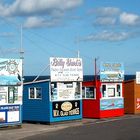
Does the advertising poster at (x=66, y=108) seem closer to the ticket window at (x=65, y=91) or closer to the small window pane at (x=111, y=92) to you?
the ticket window at (x=65, y=91)

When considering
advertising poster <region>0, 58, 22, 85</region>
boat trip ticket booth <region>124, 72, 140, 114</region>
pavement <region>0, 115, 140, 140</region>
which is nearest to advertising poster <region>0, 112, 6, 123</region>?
pavement <region>0, 115, 140, 140</region>

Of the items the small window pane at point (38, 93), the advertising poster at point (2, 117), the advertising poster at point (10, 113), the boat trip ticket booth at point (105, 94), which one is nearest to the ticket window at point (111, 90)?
the boat trip ticket booth at point (105, 94)

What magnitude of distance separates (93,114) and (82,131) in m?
8.65

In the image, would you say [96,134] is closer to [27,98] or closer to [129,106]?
[27,98]

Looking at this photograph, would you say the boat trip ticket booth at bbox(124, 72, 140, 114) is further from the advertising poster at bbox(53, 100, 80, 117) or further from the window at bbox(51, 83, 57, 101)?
the window at bbox(51, 83, 57, 101)

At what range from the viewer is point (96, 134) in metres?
20.6

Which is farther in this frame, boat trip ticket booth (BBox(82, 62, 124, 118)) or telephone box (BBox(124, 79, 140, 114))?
telephone box (BBox(124, 79, 140, 114))

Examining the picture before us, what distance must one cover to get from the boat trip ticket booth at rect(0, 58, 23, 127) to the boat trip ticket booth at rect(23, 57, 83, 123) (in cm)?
244

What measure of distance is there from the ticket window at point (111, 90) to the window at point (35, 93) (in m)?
5.40

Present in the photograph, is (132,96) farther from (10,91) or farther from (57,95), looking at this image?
(10,91)

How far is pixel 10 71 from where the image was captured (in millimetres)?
23984

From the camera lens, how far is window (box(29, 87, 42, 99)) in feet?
88.7

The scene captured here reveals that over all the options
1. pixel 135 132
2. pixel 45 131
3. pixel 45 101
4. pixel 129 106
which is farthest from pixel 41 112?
pixel 129 106

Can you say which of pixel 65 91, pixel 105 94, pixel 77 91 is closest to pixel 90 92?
pixel 105 94
